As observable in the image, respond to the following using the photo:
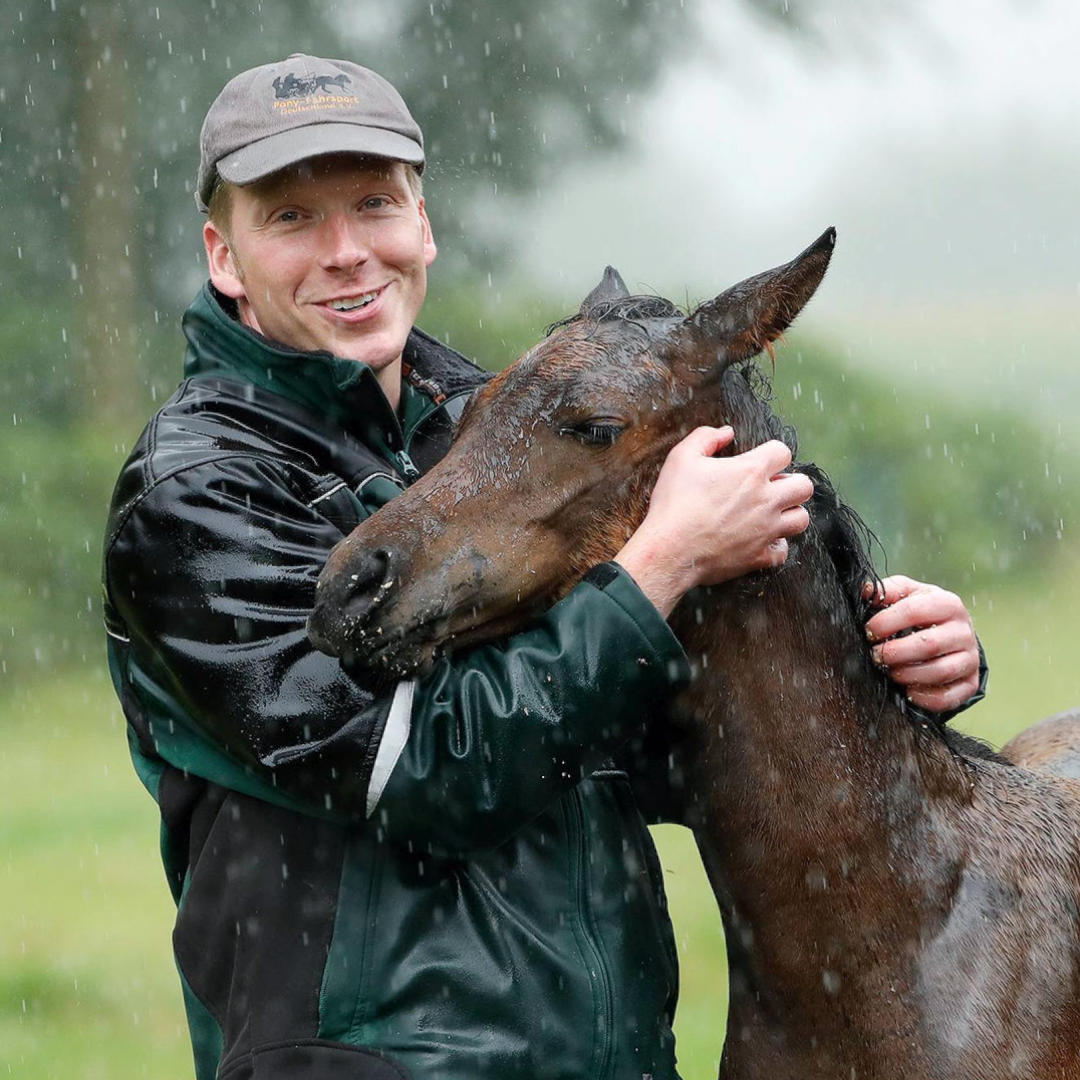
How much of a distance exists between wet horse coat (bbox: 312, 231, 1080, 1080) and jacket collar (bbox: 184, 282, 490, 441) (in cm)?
22

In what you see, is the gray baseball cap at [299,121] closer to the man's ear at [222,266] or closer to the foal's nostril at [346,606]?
the man's ear at [222,266]

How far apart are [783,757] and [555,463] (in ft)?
2.30

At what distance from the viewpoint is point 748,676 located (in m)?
2.82

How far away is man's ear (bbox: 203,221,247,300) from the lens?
310cm

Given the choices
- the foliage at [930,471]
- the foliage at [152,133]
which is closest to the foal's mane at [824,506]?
the foliage at [930,471]

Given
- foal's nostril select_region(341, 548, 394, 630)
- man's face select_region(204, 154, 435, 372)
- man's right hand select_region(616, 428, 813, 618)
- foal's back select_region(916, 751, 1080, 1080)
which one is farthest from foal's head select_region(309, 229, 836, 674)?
foal's back select_region(916, 751, 1080, 1080)

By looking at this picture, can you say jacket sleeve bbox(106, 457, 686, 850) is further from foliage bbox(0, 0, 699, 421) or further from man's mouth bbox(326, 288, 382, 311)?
foliage bbox(0, 0, 699, 421)

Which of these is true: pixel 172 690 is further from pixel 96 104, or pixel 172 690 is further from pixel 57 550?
pixel 96 104

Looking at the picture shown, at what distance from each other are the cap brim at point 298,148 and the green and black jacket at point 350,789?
0.34 meters

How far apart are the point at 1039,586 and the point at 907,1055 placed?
1391 cm

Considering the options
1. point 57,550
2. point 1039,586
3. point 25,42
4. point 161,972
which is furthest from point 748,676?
point 25,42

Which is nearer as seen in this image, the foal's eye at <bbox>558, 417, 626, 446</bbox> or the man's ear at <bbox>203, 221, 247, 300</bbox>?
the foal's eye at <bbox>558, 417, 626, 446</bbox>

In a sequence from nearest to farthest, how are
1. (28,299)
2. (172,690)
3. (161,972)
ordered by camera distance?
(172,690) → (161,972) → (28,299)

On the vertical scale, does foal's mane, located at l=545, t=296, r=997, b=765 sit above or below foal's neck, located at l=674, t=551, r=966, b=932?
above
